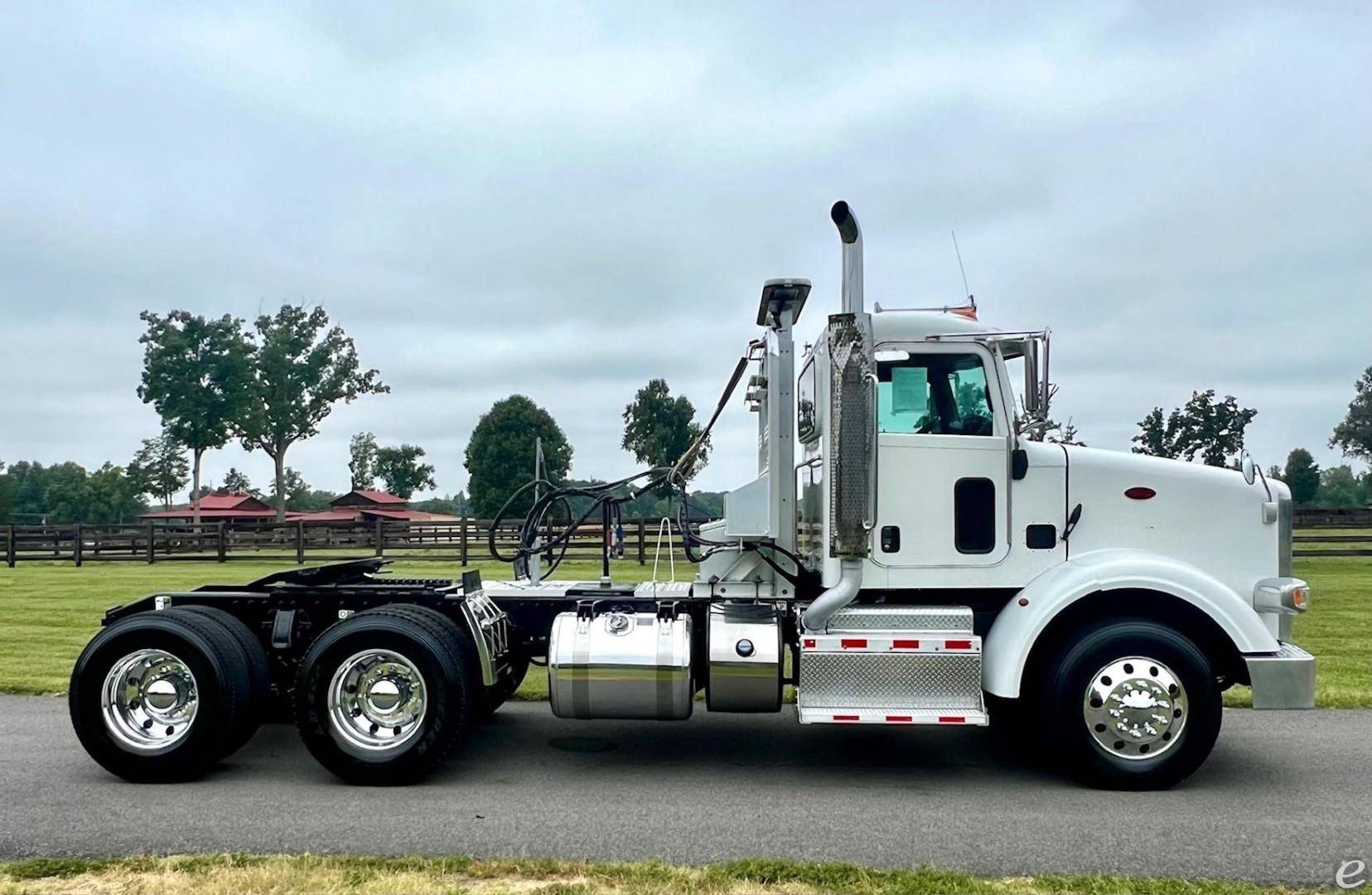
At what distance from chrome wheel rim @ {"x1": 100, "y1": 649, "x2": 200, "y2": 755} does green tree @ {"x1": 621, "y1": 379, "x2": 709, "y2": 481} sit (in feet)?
18.1

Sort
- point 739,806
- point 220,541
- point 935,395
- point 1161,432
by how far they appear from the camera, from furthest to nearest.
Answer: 1. point 220,541
2. point 1161,432
3. point 935,395
4. point 739,806

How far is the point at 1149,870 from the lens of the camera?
462 cm

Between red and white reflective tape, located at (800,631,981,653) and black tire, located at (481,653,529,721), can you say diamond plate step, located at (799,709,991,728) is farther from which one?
black tire, located at (481,653,529,721)

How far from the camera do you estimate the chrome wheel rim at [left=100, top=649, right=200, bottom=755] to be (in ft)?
20.3

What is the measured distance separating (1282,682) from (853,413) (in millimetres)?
2951

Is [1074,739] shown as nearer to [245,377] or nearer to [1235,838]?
[1235,838]

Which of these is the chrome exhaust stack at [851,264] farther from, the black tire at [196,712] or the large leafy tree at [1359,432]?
the large leafy tree at [1359,432]

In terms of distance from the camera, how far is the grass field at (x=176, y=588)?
369 inches

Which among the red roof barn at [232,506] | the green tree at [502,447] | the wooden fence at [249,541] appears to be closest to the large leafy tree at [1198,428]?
the wooden fence at [249,541]

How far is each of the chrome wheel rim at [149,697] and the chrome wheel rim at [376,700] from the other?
35.7 inches

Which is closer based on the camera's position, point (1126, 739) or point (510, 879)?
point (510, 879)

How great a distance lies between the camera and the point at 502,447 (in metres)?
45.8

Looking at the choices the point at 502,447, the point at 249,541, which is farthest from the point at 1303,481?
the point at 249,541

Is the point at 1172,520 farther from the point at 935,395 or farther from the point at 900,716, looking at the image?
the point at 900,716
